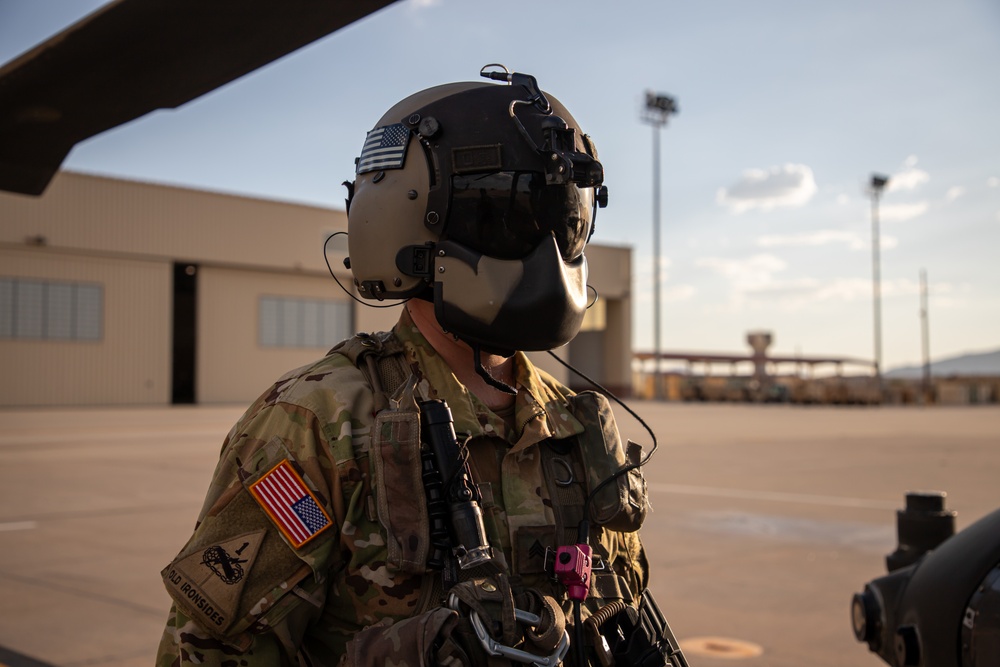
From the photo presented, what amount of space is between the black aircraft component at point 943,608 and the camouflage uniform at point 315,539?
5.35 ft

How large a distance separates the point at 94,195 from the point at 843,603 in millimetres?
33666

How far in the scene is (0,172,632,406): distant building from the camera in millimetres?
32906

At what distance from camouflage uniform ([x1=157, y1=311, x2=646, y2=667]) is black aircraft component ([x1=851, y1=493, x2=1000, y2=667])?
163 centimetres

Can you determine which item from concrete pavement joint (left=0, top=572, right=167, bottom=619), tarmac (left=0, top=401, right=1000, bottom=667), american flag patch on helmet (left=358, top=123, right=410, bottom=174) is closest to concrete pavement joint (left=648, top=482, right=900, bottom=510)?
tarmac (left=0, top=401, right=1000, bottom=667)

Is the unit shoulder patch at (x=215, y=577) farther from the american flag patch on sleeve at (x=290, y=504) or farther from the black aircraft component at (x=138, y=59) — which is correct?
the black aircraft component at (x=138, y=59)

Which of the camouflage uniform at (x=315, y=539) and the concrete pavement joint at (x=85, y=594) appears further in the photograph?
the concrete pavement joint at (x=85, y=594)

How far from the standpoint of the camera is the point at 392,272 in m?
2.09

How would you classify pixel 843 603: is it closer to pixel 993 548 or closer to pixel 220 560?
pixel 993 548

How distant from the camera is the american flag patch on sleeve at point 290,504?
68.3 inches

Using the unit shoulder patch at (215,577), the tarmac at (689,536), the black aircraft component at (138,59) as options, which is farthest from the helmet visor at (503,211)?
the tarmac at (689,536)

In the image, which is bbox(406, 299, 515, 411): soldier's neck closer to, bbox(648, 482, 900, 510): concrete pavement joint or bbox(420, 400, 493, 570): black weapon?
bbox(420, 400, 493, 570): black weapon

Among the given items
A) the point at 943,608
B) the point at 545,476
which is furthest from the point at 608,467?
the point at 943,608

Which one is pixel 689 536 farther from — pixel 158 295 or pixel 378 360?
pixel 158 295

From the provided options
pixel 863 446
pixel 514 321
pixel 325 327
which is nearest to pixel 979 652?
pixel 514 321
